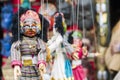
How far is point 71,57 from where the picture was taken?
236 centimetres

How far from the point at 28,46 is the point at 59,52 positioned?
0.16m

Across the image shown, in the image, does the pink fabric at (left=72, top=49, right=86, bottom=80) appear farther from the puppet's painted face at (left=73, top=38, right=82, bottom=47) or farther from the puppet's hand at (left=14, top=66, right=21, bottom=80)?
the puppet's hand at (left=14, top=66, right=21, bottom=80)

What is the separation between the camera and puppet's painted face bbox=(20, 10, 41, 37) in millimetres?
2275

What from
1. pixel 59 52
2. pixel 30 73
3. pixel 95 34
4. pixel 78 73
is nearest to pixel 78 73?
pixel 78 73

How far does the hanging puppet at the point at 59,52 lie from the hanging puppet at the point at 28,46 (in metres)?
0.06

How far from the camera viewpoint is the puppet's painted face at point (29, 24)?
2275mm

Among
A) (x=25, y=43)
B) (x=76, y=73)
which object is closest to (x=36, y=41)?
(x=25, y=43)

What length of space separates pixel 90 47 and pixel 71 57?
953 mm

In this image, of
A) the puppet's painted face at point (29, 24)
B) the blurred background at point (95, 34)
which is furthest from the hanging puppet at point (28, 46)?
the blurred background at point (95, 34)

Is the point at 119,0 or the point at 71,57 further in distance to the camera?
the point at 119,0

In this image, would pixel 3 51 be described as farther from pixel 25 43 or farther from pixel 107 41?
pixel 25 43

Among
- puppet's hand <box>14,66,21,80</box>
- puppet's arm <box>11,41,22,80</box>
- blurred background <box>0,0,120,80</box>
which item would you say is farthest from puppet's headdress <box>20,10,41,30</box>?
blurred background <box>0,0,120,80</box>

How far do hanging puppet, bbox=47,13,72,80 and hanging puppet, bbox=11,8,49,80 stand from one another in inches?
2.4

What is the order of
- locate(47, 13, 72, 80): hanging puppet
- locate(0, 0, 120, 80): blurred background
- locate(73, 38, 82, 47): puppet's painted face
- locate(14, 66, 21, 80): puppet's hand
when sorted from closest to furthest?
locate(14, 66, 21, 80): puppet's hand
locate(47, 13, 72, 80): hanging puppet
locate(73, 38, 82, 47): puppet's painted face
locate(0, 0, 120, 80): blurred background
